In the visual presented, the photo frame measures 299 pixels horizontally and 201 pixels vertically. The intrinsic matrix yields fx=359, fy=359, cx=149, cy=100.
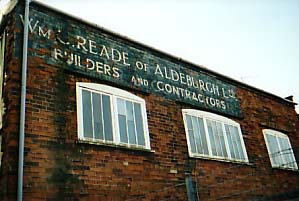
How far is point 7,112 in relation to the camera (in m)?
6.52

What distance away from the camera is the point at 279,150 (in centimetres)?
1208

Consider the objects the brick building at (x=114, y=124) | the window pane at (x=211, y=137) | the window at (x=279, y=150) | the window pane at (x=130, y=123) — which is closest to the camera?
the brick building at (x=114, y=124)

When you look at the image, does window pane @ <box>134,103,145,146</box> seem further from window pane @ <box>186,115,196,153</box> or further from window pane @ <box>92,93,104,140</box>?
window pane @ <box>186,115,196,153</box>

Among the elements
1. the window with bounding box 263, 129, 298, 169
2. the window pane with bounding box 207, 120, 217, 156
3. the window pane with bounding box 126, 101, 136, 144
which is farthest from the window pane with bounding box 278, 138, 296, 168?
the window pane with bounding box 126, 101, 136, 144

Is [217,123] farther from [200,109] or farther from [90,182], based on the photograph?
[90,182]

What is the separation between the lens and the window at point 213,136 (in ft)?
30.6

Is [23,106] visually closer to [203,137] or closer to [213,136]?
[203,137]

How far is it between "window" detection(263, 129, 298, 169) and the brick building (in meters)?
0.29

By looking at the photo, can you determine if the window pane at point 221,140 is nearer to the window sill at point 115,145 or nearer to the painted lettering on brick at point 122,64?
the painted lettering on brick at point 122,64

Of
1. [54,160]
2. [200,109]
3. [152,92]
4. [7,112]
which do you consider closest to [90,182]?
[54,160]

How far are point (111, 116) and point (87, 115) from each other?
0.59 m

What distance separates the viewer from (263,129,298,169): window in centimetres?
1166

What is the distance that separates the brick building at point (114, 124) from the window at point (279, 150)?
0.95 ft

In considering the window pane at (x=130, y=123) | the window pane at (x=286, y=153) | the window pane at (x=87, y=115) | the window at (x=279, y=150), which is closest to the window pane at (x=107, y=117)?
the window pane at (x=87, y=115)
